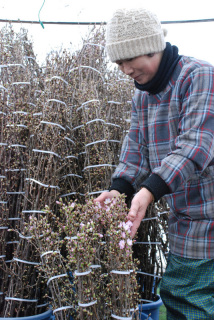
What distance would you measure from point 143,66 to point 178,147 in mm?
422

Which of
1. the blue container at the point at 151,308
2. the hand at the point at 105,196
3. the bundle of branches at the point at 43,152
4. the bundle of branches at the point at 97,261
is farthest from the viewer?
the blue container at the point at 151,308

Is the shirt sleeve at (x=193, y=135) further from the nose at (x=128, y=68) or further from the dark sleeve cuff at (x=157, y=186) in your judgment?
the nose at (x=128, y=68)

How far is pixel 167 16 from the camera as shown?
404 centimetres

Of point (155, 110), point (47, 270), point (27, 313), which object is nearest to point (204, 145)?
point (155, 110)

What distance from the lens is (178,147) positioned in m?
1.41

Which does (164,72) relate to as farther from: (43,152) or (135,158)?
(43,152)

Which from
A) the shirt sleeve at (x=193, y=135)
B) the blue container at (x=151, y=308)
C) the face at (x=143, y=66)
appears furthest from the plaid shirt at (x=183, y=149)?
the blue container at (x=151, y=308)

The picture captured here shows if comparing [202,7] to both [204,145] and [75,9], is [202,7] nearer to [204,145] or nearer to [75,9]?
[75,9]

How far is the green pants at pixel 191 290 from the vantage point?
4.93ft

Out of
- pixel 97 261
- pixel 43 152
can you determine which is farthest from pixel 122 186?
pixel 43 152

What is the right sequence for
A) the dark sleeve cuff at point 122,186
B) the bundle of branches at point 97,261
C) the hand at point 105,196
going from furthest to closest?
the dark sleeve cuff at point 122,186, the hand at point 105,196, the bundle of branches at point 97,261

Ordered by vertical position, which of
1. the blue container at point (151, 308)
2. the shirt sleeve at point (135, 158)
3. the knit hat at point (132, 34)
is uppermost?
the knit hat at point (132, 34)

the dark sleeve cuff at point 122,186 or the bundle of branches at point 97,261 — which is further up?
the dark sleeve cuff at point 122,186

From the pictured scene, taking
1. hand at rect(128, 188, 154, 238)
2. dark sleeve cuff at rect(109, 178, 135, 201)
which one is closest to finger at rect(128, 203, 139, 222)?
hand at rect(128, 188, 154, 238)
